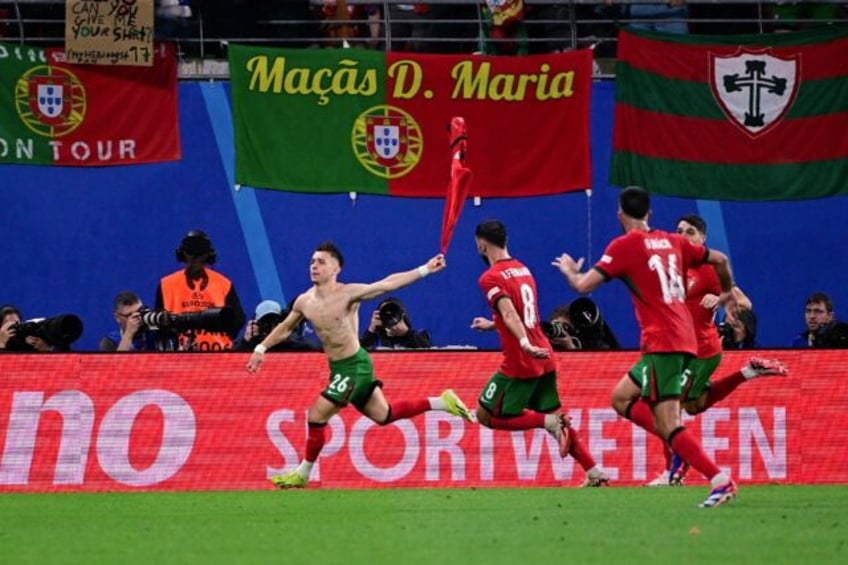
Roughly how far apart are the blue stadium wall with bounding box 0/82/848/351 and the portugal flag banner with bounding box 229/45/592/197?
85 cm

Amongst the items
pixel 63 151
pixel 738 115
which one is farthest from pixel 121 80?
pixel 738 115

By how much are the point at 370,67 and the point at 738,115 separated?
158 inches

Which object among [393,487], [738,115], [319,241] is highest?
[738,115]

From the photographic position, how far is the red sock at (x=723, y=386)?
16125 mm

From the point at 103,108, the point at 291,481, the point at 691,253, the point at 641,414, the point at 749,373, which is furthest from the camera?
the point at 103,108

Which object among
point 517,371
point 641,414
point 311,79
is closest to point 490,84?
point 311,79

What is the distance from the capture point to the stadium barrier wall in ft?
57.3

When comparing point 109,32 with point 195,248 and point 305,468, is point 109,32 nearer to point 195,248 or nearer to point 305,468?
point 195,248

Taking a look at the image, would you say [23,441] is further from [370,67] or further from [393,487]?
[370,67]

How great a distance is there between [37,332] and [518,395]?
190 inches

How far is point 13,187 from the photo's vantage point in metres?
21.2

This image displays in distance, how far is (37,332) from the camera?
59.5ft

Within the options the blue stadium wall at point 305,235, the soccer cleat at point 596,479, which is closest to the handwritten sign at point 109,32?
the blue stadium wall at point 305,235

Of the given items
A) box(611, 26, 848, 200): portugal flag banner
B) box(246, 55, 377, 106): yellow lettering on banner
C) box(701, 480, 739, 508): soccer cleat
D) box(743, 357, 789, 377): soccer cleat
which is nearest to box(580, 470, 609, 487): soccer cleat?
box(743, 357, 789, 377): soccer cleat
